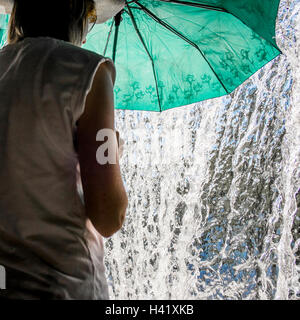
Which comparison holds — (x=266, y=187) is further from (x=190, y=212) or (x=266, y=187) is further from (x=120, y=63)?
(x=120, y=63)

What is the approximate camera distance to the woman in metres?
0.43

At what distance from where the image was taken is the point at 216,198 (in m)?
6.96

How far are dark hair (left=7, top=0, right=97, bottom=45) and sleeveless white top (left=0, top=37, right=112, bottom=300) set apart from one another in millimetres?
68

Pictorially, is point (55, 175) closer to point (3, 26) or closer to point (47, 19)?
point (47, 19)

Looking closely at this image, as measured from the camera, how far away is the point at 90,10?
0.62m

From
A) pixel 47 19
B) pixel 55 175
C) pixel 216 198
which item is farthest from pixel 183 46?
pixel 216 198

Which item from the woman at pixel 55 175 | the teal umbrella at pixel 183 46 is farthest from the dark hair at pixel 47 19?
the teal umbrella at pixel 183 46

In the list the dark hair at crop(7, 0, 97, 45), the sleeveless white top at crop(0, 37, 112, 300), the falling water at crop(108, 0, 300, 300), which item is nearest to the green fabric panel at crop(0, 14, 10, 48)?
the dark hair at crop(7, 0, 97, 45)

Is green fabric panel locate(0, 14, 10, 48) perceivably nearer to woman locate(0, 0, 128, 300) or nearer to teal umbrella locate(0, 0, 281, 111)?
teal umbrella locate(0, 0, 281, 111)

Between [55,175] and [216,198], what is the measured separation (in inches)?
262

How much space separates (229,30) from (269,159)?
532 cm

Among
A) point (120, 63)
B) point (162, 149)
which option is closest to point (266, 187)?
point (162, 149)

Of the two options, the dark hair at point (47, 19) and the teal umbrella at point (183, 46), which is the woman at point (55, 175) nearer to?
the dark hair at point (47, 19)

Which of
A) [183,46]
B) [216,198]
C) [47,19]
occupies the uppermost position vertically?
[183,46]
